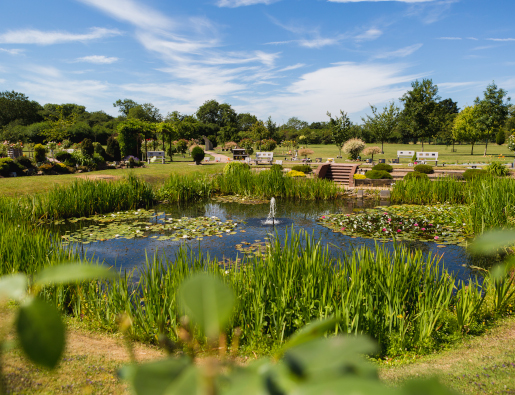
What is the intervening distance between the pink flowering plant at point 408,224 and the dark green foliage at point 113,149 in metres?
19.1

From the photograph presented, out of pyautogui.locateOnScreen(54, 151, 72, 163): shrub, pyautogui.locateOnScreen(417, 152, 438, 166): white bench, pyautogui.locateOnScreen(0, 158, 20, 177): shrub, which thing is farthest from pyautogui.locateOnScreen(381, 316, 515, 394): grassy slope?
pyautogui.locateOnScreen(417, 152, 438, 166): white bench

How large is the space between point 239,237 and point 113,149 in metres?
19.5

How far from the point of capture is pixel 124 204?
37.1 feet

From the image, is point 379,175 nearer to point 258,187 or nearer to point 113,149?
point 258,187

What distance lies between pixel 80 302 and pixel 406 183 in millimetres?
11218

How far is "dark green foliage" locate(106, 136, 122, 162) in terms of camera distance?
24.4m

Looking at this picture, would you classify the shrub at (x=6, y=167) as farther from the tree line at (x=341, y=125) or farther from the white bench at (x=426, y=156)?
the white bench at (x=426, y=156)

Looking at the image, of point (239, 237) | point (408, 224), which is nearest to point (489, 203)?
point (408, 224)

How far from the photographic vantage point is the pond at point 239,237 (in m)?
6.68

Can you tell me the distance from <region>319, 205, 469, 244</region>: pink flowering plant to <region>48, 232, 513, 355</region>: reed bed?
393 cm

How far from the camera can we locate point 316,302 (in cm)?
378

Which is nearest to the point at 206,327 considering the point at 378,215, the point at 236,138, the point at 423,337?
the point at 423,337

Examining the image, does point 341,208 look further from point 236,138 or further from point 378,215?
point 236,138

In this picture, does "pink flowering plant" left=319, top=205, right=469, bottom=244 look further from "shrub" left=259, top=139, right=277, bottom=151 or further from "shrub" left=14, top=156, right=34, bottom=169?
"shrub" left=259, top=139, right=277, bottom=151
